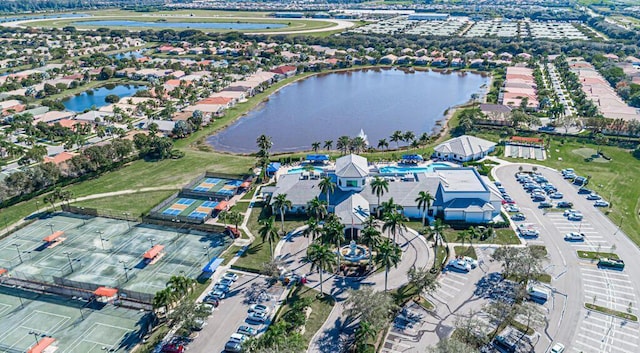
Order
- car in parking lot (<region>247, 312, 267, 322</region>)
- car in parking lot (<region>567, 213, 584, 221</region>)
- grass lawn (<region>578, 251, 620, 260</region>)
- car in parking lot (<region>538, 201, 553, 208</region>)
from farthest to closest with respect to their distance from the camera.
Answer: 1. car in parking lot (<region>538, 201, 553, 208</region>)
2. car in parking lot (<region>567, 213, 584, 221</region>)
3. grass lawn (<region>578, 251, 620, 260</region>)
4. car in parking lot (<region>247, 312, 267, 322</region>)

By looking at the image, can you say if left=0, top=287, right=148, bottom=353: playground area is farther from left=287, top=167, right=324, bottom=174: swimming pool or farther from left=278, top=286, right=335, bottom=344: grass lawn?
left=287, top=167, right=324, bottom=174: swimming pool

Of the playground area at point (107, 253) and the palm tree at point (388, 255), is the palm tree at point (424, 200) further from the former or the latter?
the playground area at point (107, 253)

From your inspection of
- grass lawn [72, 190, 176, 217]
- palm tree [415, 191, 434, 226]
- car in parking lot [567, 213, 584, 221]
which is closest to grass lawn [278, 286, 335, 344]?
palm tree [415, 191, 434, 226]

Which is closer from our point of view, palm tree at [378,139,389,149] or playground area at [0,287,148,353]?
playground area at [0,287,148,353]

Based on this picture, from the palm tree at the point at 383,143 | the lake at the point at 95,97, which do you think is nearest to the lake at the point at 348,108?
the palm tree at the point at 383,143

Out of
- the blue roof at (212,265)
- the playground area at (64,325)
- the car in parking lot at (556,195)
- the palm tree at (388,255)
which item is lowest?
the playground area at (64,325)
